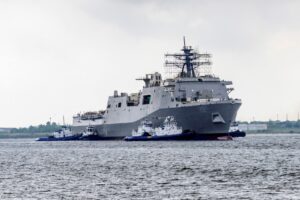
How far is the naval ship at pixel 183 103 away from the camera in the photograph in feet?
474

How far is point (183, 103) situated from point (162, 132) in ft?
26.9

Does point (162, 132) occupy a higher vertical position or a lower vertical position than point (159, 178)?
higher

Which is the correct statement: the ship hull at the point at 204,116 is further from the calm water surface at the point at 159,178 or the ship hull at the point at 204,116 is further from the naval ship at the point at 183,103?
the calm water surface at the point at 159,178

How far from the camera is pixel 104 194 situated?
56.7 metres

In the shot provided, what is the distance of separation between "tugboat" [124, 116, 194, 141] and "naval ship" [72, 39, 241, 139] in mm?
885

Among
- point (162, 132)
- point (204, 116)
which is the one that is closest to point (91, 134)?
point (162, 132)

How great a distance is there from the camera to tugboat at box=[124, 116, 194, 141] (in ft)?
486

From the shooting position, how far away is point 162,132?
6014 inches

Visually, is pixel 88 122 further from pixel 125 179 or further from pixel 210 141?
pixel 125 179

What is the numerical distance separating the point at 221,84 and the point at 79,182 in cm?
9150

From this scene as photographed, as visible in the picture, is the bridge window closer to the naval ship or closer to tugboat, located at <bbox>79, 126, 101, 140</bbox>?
the naval ship

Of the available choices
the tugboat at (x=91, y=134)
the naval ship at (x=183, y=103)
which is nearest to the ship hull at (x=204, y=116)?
the naval ship at (x=183, y=103)

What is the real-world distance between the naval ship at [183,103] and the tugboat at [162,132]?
89 centimetres

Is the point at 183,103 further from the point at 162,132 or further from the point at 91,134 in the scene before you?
the point at 91,134
